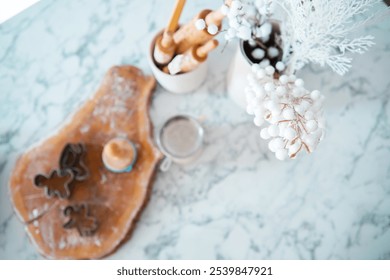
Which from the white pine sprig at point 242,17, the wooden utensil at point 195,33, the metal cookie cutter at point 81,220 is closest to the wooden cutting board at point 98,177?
the metal cookie cutter at point 81,220

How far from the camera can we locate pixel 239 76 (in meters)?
0.65

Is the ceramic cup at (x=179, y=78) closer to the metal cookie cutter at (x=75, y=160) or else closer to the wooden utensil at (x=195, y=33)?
the wooden utensil at (x=195, y=33)

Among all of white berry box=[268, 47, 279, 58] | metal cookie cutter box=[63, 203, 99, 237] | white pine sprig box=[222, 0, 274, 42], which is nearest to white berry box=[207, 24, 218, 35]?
white pine sprig box=[222, 0, 274, 42]

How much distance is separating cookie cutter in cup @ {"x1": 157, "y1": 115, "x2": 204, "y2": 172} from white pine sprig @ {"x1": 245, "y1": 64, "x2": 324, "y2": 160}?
A: 20 cm

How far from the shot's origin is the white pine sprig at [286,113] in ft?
1.53

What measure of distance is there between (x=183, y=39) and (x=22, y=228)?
41 cm

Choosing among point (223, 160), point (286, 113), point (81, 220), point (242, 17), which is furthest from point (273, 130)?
point (81, 220)

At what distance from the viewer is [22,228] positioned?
0.70 metres

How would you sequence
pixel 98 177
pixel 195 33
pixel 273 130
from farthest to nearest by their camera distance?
pixel 98 177, pixel 195 33, pixel 273 130

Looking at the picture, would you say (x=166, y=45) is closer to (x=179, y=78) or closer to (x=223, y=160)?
(x=179, y=78)

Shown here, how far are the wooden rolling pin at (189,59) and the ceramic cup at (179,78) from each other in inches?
0.7

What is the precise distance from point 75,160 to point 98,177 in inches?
1.9

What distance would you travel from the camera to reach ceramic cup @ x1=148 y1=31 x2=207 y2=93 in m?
0.65

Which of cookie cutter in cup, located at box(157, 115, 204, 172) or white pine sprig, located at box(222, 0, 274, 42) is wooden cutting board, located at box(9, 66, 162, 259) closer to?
cookie cutter in cup, located at box(157, 115, 204, 172)
